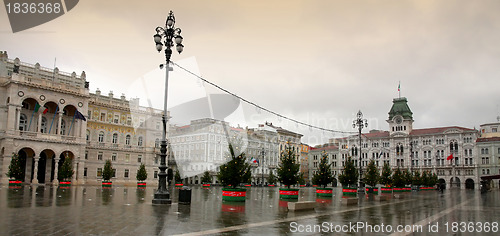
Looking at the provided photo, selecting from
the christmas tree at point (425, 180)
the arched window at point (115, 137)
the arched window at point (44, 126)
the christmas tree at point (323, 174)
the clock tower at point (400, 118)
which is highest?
the clock tower at point (400, 118)

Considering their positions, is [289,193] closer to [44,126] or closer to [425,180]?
[44,126]

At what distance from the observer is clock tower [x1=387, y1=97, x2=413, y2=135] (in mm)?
112000

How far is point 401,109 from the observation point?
115 metres

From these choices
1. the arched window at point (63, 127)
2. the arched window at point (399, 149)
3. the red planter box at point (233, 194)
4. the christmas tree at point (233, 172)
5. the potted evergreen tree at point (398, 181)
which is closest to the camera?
the red planter box at point (233, 194)

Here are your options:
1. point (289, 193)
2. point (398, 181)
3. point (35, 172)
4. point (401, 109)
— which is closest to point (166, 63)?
point (289, 193)

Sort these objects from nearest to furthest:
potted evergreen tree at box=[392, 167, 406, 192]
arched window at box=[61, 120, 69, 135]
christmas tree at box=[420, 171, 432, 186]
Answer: potted evergreen tree at box=[392, 167, 406, 192]
arched window at box=[61, 120, 69, 135]
christmas tree at box=[420, 171, 432, 186]

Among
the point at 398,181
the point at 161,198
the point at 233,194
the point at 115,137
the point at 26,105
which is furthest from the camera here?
the point at 115,137

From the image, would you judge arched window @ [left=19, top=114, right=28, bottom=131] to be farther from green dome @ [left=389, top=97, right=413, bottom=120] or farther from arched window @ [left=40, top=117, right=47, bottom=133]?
green dome @ [left=389, top=97, right=413, bottom=120]

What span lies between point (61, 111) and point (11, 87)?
7372 mm

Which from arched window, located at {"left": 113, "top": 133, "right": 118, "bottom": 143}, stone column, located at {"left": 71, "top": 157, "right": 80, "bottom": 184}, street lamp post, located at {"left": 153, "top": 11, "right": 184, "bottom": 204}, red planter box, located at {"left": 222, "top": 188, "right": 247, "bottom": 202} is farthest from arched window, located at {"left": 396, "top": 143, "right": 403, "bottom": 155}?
street lamp post, located at {"left": 153, "top": 11, "right": 184, "bottom": 204}

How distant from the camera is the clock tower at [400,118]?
11200cm

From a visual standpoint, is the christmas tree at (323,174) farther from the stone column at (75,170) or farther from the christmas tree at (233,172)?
the stone column at (75,170)

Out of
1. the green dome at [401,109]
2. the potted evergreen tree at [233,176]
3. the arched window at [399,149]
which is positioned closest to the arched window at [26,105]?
the potted evergreen tree at [233,176]

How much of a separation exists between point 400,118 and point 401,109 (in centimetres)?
371
